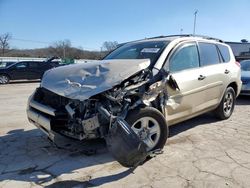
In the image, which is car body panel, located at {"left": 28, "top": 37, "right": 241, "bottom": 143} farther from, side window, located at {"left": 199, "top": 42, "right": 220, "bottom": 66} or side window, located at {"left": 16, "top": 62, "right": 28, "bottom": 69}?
side window, located at {"left": 16, "top": 62, "right": 28, "bottom": 69}

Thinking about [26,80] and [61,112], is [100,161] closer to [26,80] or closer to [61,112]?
[61,112]

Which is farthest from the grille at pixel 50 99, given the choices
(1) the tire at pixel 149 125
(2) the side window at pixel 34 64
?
(2) the side window at pixel 34 64

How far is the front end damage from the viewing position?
3.53 metres

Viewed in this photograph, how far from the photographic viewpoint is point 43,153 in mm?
4445

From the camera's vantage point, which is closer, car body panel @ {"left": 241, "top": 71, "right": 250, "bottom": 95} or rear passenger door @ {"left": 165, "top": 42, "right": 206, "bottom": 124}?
rear passenger door @ {"left": 165, "top": 42, "right": 206, "bottom": 124}

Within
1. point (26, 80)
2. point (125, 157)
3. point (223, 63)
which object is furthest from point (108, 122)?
point (26, 80)

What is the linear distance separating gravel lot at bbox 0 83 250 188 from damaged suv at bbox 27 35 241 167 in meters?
0.38

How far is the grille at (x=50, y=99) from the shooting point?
161 inches

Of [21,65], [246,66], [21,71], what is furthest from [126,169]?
[21,65]

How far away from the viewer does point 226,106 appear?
21.1ft

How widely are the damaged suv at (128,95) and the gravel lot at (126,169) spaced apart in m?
0.38

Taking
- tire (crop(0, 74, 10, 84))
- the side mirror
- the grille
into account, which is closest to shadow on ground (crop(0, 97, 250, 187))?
the grille

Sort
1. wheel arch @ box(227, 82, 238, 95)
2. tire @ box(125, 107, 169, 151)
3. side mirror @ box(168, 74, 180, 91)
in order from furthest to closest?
wheel arch @ box(227, 82, 238, 95), side mirror @ box(168, 74, 180, 91), tire @ box(125, 107, 169, 151)

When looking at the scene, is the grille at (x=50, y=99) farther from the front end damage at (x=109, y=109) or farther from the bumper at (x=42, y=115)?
the bumper at (x=42, y=115)
